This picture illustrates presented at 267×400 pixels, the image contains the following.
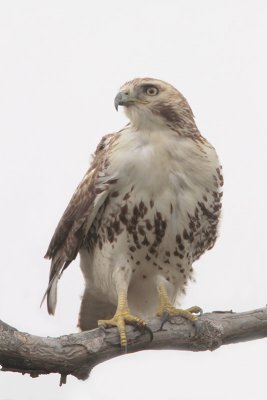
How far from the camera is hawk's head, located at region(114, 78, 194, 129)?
29.9 feet

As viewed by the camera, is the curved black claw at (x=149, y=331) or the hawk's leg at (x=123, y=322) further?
the curved black claw at (x=149, y=331)

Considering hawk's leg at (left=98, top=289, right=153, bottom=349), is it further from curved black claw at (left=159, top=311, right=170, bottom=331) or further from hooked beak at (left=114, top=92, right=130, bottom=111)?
hooked beak at (left=114, top=92, right=130, bottom=111)

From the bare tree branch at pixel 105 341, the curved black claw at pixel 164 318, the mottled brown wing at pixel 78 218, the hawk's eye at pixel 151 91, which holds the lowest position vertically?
A: the bare tree branch at pixel 105 341

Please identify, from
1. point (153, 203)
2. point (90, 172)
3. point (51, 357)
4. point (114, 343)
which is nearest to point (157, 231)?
point (153, 203)

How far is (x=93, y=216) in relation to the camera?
9367mm

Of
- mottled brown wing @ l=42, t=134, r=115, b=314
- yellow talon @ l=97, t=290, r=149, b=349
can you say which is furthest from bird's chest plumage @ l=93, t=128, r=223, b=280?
yellow talon @ l=97, t=290, r=149, b=349

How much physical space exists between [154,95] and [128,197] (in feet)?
3.05

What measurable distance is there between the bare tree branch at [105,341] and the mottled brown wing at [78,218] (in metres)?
1.31

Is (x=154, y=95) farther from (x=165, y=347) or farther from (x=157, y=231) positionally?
(x=165, y=347)

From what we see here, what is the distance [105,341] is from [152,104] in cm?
230

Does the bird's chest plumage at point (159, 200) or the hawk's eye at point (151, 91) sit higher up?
the hawk's eye at point (151, 91)

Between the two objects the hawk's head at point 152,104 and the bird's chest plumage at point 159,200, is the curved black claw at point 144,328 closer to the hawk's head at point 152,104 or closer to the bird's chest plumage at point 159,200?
the bird's chest plumage at point 159,200

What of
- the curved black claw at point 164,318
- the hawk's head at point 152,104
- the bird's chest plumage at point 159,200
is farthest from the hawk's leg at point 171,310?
the hawk's head at point 152,104

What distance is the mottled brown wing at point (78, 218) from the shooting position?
9.25 metres
